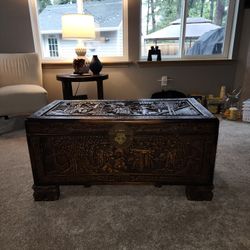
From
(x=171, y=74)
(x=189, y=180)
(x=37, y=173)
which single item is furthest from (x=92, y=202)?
(x=171, y=74)

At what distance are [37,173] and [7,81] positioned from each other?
5.85 feet

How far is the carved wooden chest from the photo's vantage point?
1.10 meters

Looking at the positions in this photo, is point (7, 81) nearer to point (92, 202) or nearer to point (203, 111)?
point (92, 202)

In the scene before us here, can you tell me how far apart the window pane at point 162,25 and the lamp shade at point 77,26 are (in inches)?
33.2

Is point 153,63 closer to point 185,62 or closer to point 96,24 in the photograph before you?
point 185,62

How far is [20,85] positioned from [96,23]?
131 cm

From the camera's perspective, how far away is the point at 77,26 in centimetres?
236

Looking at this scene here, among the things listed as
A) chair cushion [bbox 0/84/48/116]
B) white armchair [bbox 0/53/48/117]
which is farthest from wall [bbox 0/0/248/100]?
chair cushion [bbox 0/84/48/116]

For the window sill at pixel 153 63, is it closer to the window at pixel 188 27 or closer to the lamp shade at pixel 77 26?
the window at pixel 188 27

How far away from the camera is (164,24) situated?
9.49 feet

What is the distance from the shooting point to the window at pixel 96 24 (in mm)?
2820

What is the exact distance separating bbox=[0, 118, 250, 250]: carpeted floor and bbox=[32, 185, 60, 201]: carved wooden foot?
30 millimetres

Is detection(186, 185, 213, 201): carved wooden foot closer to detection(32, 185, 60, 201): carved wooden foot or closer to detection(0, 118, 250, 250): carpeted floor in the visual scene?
detection(0, 118, 250, 250): carpeted floor

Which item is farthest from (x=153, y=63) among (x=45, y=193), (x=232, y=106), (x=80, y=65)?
(x=45, y=193)
